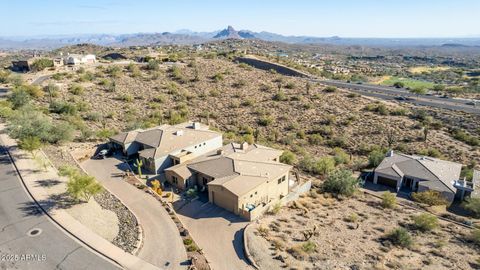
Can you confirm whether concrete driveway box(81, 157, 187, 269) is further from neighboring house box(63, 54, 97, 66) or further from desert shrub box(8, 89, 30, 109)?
neighboring house box(63, 54, 97, 66)

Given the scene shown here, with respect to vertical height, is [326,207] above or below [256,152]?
below

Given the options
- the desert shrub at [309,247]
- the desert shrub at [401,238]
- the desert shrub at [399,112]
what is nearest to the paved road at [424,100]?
the desert shrub at [399,112]

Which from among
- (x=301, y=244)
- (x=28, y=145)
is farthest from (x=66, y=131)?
(x=301, y=244)

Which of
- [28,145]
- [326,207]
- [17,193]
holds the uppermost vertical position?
[28,145]

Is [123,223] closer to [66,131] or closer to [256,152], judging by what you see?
[256,152]

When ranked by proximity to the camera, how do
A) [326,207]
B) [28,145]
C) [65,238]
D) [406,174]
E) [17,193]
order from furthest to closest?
[406,174]
[28,145]
[326,207]
[17,193]
[65,238]

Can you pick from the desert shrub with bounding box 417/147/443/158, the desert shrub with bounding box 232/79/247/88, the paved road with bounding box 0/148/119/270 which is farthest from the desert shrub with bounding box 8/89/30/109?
the desert shrub with bounding box 417/147/443/158

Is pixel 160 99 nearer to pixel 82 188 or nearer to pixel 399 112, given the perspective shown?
pixel 82 188

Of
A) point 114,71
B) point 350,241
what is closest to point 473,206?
point 350,241
